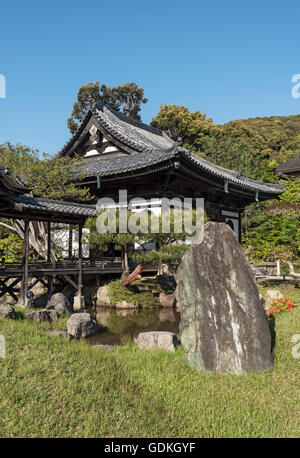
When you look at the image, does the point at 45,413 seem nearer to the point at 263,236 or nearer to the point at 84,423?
the point at 84,423

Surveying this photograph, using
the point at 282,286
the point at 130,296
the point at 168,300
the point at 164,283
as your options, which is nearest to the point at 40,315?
the point at 130,296

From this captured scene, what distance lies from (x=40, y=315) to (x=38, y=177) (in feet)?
24.5

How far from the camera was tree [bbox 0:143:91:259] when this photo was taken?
14492 millimetres

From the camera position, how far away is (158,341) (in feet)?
22.9

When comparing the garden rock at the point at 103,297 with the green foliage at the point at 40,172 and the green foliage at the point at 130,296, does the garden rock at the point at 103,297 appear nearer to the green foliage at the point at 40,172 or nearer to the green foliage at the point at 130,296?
the green foliage at the point at 130,296

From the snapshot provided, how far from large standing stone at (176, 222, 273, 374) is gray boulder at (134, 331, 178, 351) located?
1.05 metres

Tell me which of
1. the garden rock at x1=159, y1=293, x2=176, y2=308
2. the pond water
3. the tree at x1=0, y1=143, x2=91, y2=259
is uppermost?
the tree at x1=0, y1=143, x2=91, y2=259

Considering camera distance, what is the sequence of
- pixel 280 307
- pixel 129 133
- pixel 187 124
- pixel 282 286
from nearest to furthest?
pixel 280 307 < pixel 282 286 < pixel 129 133 < pixel 187 124

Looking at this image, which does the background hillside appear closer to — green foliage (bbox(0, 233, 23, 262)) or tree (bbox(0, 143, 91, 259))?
tree (bbox(0, 143, 91, 259))

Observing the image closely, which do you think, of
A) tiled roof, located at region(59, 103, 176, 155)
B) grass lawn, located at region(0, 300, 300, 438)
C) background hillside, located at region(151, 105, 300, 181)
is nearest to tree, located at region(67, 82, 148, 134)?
background hillside, located at region(151, 105, 300, 181)

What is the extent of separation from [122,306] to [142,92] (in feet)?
122

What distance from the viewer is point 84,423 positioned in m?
3.75

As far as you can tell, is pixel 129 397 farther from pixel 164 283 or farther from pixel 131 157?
pixel 131 157

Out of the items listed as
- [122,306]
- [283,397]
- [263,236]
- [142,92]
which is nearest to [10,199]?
[122,306]
